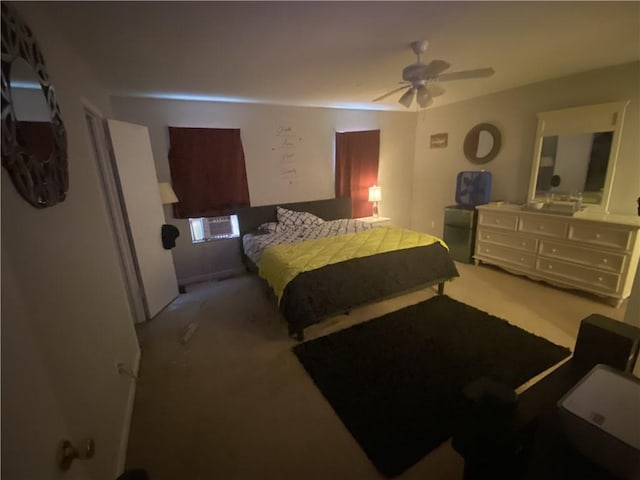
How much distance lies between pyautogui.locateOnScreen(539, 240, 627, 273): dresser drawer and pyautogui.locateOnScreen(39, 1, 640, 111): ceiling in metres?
1.86

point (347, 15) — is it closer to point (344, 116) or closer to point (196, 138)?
point (196, 138)

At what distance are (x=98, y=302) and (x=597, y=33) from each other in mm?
3878

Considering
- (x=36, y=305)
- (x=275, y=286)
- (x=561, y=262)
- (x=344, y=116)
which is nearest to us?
(x=36, y=305)

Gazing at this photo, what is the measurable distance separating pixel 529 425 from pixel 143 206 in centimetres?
342

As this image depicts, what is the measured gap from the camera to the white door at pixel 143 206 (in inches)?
107

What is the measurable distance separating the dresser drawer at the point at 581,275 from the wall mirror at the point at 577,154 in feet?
2.48

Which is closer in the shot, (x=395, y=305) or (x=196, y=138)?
(x=395, y=305)

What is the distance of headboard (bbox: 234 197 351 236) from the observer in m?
4.02

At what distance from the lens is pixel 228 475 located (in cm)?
148

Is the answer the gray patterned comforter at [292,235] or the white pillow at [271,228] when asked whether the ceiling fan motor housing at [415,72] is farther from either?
the white pillow at [271,228]

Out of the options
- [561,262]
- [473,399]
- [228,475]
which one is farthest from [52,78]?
[561,262]

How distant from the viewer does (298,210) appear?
4.35 meters

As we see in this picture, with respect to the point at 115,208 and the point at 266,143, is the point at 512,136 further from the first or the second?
the point at 115,208

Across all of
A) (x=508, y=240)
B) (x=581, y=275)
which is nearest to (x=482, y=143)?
(x=508, y=240)
